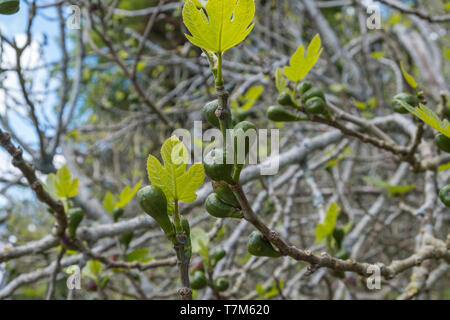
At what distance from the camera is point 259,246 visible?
0.71 meters

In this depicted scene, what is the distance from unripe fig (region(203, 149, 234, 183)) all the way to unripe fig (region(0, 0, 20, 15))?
2.01 ft

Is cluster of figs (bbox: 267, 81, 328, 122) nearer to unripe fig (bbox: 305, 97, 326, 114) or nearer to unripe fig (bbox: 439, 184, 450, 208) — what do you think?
unripe fig (bbox: 305, 97, 326, 114)

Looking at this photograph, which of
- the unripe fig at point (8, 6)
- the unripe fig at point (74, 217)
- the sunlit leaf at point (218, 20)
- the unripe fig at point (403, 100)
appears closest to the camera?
the sunlit leaf at point (218, 20)

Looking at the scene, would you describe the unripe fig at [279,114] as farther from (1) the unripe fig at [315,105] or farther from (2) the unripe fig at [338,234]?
(2) the unripe fig at [338,234]

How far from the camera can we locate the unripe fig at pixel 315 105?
1019 millimetres

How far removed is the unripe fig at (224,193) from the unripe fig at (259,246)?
0.10m

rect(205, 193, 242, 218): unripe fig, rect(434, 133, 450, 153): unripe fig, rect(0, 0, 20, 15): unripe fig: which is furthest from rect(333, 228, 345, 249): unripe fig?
rect(0, 0, 20, 15): unripe fig

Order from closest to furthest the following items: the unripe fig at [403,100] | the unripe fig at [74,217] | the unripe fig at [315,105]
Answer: the unripe fig at [403,100]
the unripe fig at [315,105]
the unripe fig at [74,217]

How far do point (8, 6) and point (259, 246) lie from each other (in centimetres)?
75

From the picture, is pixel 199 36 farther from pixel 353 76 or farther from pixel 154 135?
pixel 154 135

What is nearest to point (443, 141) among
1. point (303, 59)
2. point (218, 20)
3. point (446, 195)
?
point (446, 195)

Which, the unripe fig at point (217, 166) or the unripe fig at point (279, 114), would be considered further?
the unripe fig at point (279, 114)

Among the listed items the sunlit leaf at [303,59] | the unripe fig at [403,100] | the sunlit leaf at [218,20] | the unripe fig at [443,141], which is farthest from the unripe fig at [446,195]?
the sunlit leaf at [218,20]
